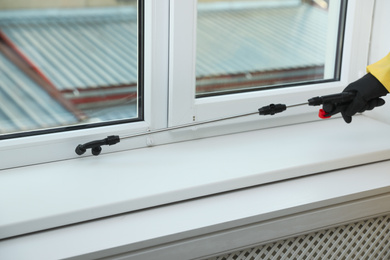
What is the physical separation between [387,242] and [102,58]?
0.98 metres

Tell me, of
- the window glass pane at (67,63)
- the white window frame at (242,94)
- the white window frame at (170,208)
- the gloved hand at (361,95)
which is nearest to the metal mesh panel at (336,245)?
the white window frame at (170,208)

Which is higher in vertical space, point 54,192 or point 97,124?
point 97,124

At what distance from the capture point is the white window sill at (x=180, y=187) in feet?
3.84

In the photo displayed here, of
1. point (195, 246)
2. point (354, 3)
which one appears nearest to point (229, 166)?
point (195, 246)

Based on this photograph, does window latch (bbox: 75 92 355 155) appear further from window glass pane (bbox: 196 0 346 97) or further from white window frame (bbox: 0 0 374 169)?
window glass pane (bbox: 196 0 346 97)

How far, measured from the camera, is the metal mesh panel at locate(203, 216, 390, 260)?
138 cm

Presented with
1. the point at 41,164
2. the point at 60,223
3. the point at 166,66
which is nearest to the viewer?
the point at 60,223

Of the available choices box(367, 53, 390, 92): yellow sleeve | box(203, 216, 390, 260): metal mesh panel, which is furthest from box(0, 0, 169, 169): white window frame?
box(367, 53, 390, 92): yellow sleeve

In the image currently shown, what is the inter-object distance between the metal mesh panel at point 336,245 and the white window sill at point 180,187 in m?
0.08

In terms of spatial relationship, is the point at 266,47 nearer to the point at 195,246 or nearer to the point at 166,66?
the point at 166,66

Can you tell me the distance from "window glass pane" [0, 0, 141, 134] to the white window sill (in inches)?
5.3

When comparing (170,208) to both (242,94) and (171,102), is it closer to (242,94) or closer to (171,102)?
(171,102)

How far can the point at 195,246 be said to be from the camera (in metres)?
1.23

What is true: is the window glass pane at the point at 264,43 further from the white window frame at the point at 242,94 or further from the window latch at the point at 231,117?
the window latch at the point at 231,117
